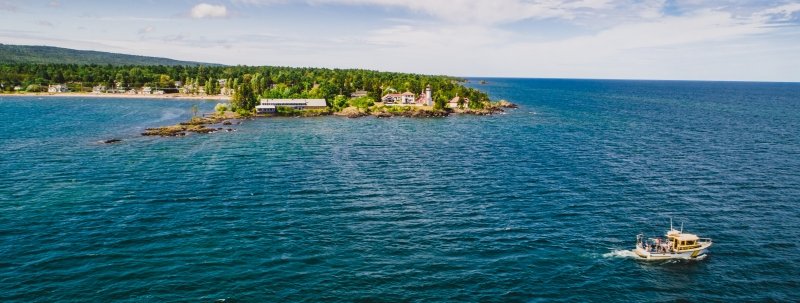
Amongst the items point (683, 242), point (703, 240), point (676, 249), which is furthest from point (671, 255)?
point (703, 240)

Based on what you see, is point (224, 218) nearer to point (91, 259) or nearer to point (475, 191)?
point (91, 259)

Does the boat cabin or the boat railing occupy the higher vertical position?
the boat cabin

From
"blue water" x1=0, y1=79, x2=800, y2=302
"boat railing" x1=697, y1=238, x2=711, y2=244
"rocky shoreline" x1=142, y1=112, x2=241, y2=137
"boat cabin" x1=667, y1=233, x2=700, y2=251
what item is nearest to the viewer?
"blue water" x1=0, y1=79, x2=800, y2=302

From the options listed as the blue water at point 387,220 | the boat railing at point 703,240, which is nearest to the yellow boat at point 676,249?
the boat railing at point 703,240

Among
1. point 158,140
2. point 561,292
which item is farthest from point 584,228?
point 158,140

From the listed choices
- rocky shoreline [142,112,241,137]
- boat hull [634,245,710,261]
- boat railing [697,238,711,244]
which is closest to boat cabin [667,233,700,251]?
boat hull [634,245,710,261]

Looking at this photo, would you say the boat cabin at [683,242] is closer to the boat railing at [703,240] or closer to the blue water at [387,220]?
the boat railing at [703,240]

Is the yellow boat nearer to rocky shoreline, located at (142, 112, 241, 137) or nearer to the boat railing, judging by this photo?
the boat railing

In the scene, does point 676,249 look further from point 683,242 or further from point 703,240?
point 703,240
